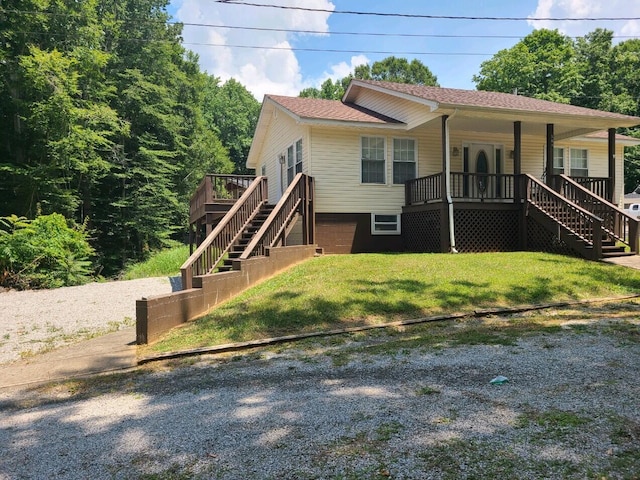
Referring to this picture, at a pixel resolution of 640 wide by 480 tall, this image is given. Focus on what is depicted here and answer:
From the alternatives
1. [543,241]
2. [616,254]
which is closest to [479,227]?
[543,241]

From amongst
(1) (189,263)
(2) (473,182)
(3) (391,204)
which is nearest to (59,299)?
(1) (189,263)

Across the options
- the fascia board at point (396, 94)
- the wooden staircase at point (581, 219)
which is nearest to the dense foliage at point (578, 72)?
the fascia board at point (396, 94)

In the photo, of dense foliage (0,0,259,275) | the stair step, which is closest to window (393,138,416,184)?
the stair step

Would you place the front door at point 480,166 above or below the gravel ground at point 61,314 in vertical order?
above

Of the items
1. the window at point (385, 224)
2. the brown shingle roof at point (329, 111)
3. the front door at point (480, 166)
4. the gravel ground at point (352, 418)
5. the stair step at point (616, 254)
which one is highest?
the brown shingle roof at point (329, 111)

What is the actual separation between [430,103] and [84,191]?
72.8 ft

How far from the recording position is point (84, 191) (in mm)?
26391

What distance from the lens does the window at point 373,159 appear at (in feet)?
45.3

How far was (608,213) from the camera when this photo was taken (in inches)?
469

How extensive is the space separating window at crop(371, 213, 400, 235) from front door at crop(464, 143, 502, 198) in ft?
8.43

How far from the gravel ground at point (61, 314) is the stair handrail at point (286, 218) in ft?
9.77

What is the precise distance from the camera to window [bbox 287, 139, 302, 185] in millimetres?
14375

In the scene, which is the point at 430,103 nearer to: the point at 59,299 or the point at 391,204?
the point at 391,204

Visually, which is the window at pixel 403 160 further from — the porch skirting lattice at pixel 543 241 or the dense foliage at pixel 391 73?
the dense foliage at pixel 391 73
